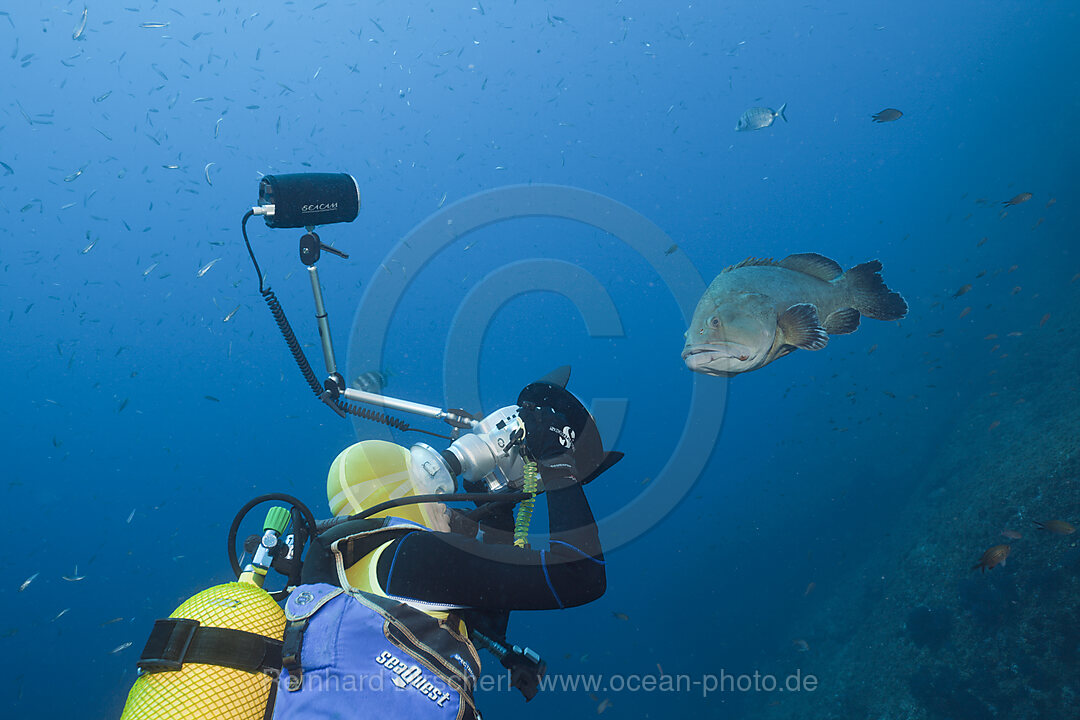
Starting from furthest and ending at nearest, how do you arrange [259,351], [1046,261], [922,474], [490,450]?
1. [259,351]
2. [1046,261]
3. [922,474]
4. [490,450]

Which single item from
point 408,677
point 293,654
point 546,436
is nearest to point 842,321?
point 546,436

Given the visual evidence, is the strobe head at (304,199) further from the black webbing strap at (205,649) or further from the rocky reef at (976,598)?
the rocky reef at (976,598)

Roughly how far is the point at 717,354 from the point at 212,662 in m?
2.56

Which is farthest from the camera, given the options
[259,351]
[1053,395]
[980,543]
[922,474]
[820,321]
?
[259,351]

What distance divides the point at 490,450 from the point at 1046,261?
27.2 meters

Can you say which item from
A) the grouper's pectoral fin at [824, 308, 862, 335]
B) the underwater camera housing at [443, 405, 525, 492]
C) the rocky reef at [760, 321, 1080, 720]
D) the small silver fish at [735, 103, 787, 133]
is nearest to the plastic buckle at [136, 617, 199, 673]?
Answer: the underwater camera housing at [443, 405, 525, 492]

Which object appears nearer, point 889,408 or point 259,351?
point 889,408

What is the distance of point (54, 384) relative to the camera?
1723cm

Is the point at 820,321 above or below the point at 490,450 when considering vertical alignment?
above

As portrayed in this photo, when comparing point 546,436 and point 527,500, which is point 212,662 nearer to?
point 527,500

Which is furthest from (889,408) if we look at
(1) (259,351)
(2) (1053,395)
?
Answer: (1) (259,351)

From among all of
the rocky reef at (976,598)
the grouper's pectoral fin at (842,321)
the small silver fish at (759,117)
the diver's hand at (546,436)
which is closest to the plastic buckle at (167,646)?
the diver's hand at (546,436)

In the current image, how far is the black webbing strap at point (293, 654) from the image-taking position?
1.62m

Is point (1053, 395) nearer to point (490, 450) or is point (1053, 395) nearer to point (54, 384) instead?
point (490, 450)
